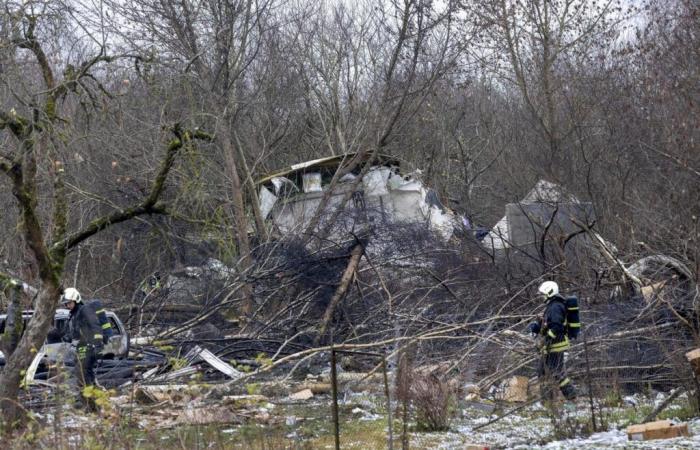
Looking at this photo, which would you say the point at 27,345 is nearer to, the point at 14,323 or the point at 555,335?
the point at 14,323

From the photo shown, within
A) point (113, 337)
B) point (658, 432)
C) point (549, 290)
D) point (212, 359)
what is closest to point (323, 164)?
point (212, 359)

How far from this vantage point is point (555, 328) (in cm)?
1181

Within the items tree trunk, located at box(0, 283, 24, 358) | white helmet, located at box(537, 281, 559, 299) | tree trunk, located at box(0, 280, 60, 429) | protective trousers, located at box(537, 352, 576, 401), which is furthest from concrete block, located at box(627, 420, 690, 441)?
tree trunk, located at box(0, 283, 24, 358)

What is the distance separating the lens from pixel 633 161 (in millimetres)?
22906

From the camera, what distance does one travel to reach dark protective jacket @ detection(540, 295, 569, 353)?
38.5ft

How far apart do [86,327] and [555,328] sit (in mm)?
5891

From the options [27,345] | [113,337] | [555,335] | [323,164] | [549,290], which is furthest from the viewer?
[323,164]

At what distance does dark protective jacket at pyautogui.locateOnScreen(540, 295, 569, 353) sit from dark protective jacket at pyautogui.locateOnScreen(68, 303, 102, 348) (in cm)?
558

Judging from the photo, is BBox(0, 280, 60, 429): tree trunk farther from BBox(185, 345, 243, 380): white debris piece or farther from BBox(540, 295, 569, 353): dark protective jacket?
BBox(540, 295, 569, 353): dark protective jacket

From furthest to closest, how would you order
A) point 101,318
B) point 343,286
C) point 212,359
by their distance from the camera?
1. point 343,286
2. point 212,359
3. point 101,318

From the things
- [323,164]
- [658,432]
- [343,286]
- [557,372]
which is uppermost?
[323,164]

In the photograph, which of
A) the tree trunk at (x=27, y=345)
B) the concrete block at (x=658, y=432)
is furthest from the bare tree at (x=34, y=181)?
the concrete block at (x=658, y=432)

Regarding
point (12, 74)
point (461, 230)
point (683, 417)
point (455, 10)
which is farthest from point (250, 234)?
point (683, 417)

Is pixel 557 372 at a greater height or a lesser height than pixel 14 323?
lesser
